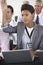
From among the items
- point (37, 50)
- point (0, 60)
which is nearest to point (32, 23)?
point (37, 50)

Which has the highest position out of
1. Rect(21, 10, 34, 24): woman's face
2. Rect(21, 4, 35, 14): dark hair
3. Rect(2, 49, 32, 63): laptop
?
Rect(21, 4, 35, 14): dark hair

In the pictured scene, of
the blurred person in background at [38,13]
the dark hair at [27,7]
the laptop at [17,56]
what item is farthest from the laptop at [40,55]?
the dark hair at [27,7]

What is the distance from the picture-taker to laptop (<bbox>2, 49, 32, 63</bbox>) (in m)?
2.34

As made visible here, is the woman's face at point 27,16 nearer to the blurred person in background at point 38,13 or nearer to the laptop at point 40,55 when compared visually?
the blurred person in background at point 38,13

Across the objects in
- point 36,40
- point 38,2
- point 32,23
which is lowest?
point 36,40

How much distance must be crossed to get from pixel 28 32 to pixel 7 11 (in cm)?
30

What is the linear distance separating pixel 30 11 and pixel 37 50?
1.32 ft

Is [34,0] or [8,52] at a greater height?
[34,0]

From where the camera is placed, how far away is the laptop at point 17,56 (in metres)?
2.34

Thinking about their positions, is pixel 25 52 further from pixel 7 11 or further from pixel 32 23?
pixel 7 11

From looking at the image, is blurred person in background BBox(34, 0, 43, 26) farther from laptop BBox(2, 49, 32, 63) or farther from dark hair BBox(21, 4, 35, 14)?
laptop BBox(2, 49, 32, 63)

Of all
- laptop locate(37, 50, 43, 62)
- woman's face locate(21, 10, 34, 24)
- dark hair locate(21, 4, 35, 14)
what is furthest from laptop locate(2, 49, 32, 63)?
dark hair locate(21, 4, 35, 14)

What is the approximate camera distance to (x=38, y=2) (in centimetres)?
237

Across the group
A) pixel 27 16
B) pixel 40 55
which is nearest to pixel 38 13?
pixel 27 16
